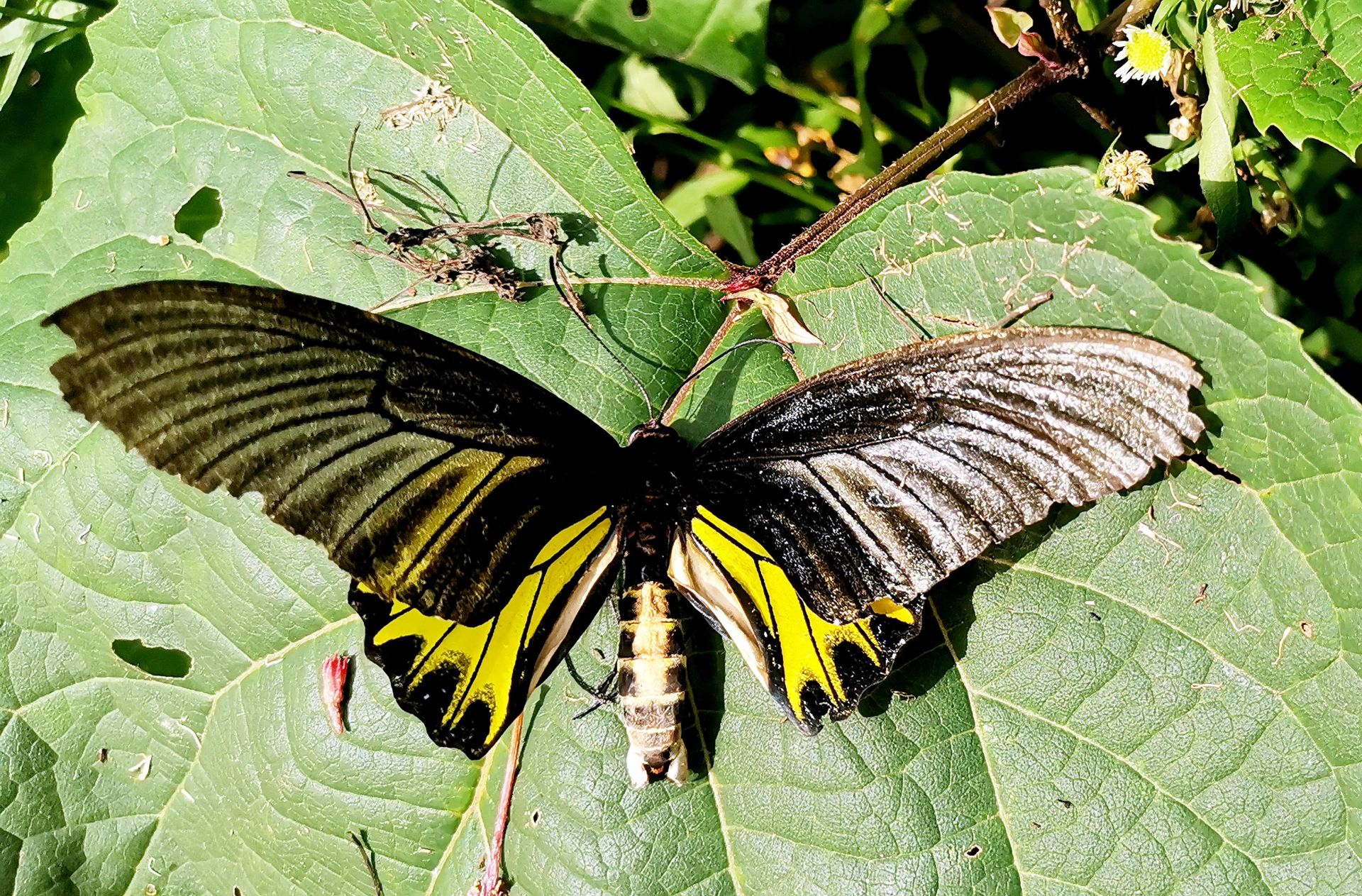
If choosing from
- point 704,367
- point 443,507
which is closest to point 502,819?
point 443,507

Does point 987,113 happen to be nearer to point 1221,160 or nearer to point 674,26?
point 1221,160

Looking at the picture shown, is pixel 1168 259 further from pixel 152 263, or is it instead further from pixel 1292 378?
pixel 152 263

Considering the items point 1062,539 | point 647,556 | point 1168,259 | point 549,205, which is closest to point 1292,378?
point 1168,259

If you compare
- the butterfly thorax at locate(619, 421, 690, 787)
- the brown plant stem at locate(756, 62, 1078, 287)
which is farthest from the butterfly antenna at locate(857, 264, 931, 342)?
the butterfly thorax at locate(619, 421, 690, 787)

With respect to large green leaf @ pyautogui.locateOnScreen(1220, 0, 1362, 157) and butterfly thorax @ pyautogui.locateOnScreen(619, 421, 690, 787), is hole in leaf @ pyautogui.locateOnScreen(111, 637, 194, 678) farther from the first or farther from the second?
large green leaf @ pyautogui.locateOnScreen(1220, 0, 1362, 157)

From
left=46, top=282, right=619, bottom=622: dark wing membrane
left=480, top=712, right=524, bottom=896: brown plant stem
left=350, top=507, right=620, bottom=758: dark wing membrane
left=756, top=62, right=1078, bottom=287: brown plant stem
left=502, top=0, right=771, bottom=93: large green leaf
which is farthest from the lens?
left=502, top=0, right=771, bottom=93: large green leaf

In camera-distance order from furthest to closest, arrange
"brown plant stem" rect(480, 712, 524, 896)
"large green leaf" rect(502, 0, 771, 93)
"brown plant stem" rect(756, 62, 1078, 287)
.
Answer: "large green leaf" rect(502, 0, 771, 93)
"brown plant stem" rect(756, 62, 1078, 287)
"brown plant stem" rect(480, 712, 524, 896)

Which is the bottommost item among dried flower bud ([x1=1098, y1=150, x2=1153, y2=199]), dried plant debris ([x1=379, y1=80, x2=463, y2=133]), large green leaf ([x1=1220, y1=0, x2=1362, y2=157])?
dried flower bud ([x1=1098, y1=150, x2=1153, y2=199])
